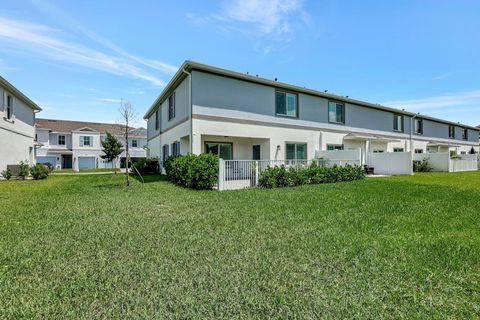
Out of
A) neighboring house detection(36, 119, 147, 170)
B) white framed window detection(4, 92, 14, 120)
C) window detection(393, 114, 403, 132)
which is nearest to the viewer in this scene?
white framed window detection(4, 92, 14, 120)

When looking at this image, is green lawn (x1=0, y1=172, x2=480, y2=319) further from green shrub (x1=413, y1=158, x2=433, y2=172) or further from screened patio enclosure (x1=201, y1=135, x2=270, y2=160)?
green shrub (x1=413, y1=158, x2=433, y2=172)

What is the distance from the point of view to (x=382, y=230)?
202 inches

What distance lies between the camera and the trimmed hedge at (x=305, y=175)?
39.6ft

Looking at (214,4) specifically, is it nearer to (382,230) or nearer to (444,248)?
(382,230)

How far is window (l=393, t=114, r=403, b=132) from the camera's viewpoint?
25284 millimetres

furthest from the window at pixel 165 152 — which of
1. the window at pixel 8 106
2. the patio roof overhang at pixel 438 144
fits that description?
the patio roof overhang at pixel 438 144

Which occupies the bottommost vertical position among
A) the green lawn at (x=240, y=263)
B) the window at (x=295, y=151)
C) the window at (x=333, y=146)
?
the green lawn at (x=240, y=263)

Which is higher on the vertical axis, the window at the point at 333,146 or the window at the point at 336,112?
the window at the point at 336,112

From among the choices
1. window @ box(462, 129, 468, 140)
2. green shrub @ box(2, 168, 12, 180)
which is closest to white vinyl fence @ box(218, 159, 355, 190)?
green shrub @ box(2, 168, 12, 180)

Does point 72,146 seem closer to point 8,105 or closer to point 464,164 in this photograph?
point 8,105

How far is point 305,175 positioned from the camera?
13.2 m

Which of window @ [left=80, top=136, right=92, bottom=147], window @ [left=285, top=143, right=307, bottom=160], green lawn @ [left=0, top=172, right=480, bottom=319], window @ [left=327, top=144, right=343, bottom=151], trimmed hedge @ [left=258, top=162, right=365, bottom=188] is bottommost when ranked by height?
green lawn @ [left=0, top=172, right=480, bottom=319]

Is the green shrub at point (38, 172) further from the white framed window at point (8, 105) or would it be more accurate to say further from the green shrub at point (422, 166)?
the green shrub at point (422, 166)

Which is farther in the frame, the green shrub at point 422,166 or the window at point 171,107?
the green shrub at point 422,166
